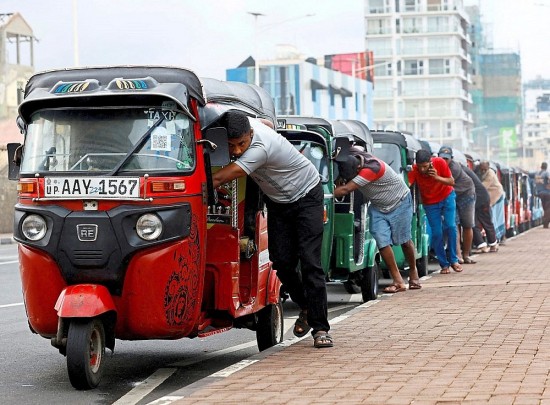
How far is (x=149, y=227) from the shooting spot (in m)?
8.98

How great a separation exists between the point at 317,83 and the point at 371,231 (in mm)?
93602

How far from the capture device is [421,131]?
6683 inches

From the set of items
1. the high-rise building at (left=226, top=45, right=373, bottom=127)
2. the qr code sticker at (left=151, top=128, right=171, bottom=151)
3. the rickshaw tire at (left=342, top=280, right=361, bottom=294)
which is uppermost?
the high-rise building at (left=226, top=45, right=373, bottom=127)

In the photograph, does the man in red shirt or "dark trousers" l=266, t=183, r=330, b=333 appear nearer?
"dark trousers" l=266, t=183, r=330, b=333

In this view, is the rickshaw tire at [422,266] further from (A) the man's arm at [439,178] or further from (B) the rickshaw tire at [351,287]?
(B) the rickshaw tire at [351,287]

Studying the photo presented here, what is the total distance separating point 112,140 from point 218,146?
28.7 inches

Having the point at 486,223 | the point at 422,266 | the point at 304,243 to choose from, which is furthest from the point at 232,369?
the point at 486,223

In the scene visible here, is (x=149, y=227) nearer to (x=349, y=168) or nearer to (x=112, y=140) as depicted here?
(x=112, y=140)

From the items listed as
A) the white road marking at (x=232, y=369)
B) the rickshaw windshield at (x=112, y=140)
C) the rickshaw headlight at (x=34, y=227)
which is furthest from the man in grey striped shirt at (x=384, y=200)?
the rickshaw headlight at (x=34, y=227)

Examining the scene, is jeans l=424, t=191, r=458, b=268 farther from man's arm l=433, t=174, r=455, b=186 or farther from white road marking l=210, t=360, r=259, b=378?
white road marking l=210, t=360, r=259, b=378

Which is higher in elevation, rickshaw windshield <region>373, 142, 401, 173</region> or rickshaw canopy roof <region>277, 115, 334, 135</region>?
rickshaw canopy roof <region>277, 115, 334, 135</region>

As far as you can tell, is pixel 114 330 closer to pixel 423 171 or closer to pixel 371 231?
pixel 371 231

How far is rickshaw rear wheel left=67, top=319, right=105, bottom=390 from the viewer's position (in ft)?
28.5

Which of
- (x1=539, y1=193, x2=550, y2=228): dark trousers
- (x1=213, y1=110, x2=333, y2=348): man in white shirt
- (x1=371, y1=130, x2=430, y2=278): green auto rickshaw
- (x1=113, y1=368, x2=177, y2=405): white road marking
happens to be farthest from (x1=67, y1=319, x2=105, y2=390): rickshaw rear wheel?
(x1=539, y1=193, x2=550, y2=228): dark trousers
